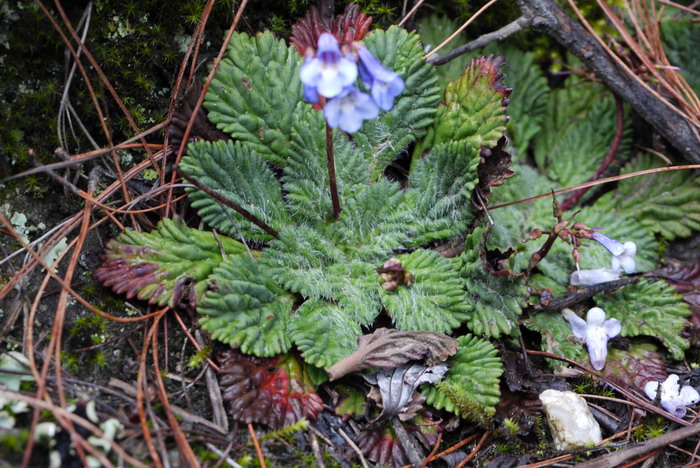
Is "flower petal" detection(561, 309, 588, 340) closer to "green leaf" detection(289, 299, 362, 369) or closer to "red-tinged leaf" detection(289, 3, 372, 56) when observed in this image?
"green leaf" detection(289, 299, 362, 369)

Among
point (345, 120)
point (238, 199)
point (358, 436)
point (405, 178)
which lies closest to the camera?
point (345, 120)

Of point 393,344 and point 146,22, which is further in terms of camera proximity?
point 146,22

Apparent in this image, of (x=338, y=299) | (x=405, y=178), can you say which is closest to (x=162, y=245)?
(x=338, y=299)

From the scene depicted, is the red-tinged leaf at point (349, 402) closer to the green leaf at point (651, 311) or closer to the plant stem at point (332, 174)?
the plant stem at point (332, 174)

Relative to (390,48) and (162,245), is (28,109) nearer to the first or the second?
(162,245)

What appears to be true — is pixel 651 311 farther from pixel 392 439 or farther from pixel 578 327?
pixel 392 439

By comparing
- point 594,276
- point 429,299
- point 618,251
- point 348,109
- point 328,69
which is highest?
point 328,69

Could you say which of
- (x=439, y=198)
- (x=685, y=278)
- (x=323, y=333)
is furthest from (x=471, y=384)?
(x=685, y=278)
